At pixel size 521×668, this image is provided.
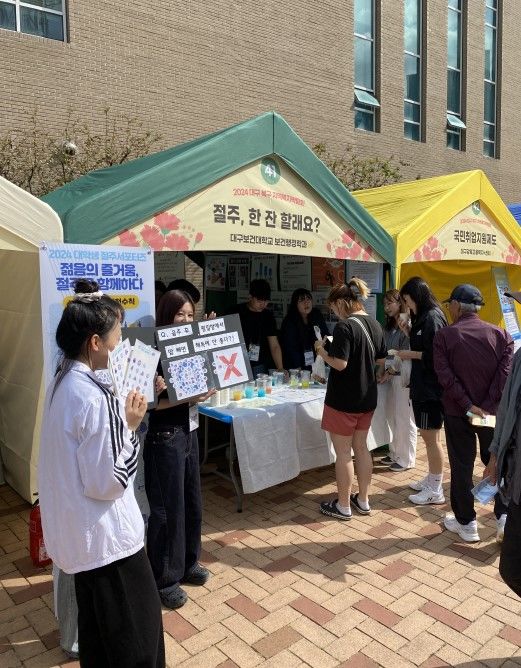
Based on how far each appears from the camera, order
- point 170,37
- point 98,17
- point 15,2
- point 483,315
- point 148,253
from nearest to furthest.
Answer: point 148,253
point 483,315
point 15,2
point 98,17
point 170,37

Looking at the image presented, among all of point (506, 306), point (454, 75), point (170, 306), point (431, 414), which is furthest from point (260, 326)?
point (454, 75)

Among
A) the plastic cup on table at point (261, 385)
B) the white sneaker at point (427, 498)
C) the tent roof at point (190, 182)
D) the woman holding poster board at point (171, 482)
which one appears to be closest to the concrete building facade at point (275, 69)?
the tent roof at point (190, 182)

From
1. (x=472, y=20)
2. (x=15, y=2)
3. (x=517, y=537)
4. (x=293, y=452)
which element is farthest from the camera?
(x=472, y=20)

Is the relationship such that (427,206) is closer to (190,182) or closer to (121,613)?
(190,182)

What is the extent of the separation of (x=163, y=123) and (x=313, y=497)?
8.87 meters

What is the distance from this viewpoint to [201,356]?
3197 millimetres

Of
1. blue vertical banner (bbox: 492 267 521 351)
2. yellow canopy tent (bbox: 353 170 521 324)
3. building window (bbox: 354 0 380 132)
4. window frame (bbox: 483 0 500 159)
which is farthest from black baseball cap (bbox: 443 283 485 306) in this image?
window frame (bbox: 483 0 500 159)

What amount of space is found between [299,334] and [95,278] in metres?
3.04

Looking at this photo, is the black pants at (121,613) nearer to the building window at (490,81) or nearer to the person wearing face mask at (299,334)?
the person wearing face mask at (299,334)

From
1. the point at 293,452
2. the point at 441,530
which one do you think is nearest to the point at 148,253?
the point at 293,452

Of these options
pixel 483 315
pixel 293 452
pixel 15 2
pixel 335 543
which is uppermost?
pixel 15 2

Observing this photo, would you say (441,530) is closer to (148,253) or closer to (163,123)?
(148,253)

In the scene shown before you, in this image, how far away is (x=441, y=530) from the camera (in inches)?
157

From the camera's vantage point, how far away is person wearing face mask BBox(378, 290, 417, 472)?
16.7 feet
